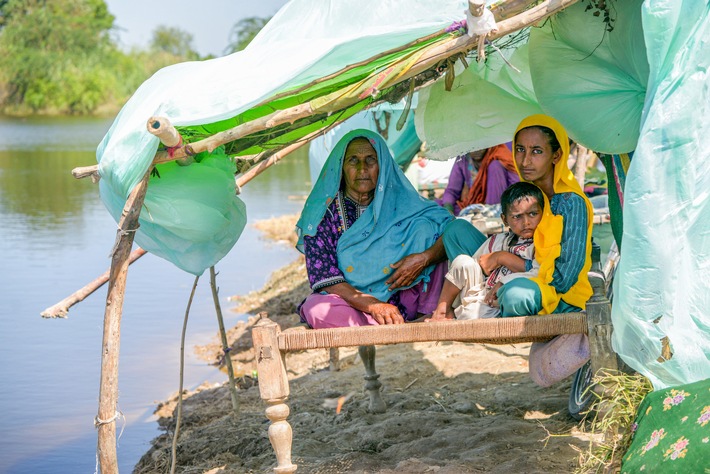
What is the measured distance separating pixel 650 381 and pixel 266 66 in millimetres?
2058

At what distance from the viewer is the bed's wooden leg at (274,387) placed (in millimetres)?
3984

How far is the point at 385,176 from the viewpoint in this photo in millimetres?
4848

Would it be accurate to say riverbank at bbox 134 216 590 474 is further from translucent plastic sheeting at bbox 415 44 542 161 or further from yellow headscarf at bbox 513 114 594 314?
translucent plastic sheeting at bbox 415 44 542 161

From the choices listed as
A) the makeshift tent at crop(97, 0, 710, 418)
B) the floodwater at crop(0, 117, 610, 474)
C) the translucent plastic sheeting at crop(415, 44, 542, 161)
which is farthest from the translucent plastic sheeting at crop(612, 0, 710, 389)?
the floodwater at crop(0, 117, 610, 474)

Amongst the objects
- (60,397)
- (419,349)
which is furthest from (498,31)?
(60,397)

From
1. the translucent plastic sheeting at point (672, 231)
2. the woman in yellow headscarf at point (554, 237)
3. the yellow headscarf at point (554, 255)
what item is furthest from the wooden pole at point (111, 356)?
the translucent plastic sheeting at point (672, 231)

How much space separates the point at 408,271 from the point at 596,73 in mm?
1298

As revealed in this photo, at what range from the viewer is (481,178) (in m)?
7.73

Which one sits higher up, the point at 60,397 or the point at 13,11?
the point at 13,11

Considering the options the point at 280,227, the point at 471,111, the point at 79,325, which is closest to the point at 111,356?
the point at 471,111

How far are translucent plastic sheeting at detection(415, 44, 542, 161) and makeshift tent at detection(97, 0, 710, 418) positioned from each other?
1.55ft

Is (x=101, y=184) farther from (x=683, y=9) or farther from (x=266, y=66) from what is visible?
(x=683, y=9)

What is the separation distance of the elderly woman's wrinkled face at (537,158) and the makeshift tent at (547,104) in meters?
0.14

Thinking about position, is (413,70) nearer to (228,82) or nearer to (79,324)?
(228,82)
